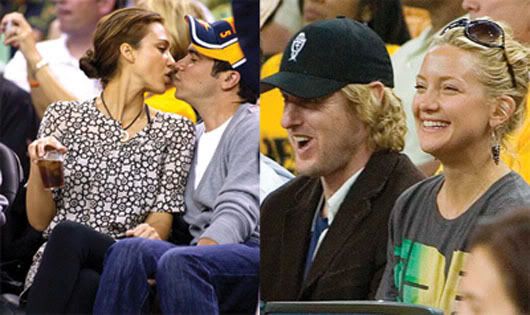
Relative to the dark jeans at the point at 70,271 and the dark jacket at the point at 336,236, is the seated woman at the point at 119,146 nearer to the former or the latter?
the dark jeans at the point at 70,271

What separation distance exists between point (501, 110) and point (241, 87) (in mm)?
1322

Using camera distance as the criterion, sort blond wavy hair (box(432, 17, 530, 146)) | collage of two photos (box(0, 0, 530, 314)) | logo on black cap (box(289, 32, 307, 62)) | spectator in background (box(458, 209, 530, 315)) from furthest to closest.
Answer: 1. logo on black cap (box(289, 32, 307, 62))
2. collage of two photos (box(0, 0, 530, 314))
3. blond wavy hair (box(432, 17, 530, 146))
4. spectator in background (box(458, 209, 530, 315))

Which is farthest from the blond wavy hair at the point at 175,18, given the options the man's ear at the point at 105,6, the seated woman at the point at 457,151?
the seated woman at the point at 457,151

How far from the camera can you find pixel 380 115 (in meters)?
4.03

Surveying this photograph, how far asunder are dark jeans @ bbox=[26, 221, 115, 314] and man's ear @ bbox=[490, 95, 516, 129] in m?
1.72

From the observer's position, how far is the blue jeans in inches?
174

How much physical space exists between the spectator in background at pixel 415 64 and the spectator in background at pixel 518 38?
0.20 m

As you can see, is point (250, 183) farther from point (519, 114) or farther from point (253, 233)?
point (519, 114)

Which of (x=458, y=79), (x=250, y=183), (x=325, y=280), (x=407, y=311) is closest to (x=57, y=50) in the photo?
(x=250, y=183)

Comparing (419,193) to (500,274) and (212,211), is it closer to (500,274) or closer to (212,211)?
(212,211)

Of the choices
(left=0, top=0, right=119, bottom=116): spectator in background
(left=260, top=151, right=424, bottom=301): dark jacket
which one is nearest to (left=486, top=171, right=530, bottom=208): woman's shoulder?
(left=260, top=151, right=424, bottom=301): dark jacket

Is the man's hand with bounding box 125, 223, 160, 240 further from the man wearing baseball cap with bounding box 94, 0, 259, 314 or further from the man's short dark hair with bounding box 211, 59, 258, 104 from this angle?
the man's short dark hair with bounding box 211, 59, 258, 104

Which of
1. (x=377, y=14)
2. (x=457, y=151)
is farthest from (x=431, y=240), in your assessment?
(x=377, y=14)

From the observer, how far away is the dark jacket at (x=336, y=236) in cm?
404
